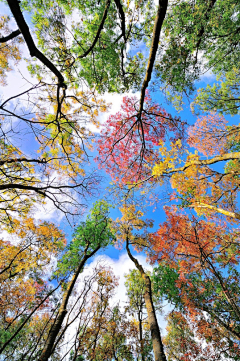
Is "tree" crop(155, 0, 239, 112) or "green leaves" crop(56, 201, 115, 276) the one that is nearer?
"tree" crop(155, 0, 239, 112)

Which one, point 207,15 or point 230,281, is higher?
point 207,15

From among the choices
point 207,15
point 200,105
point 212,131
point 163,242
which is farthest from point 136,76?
point 163,242

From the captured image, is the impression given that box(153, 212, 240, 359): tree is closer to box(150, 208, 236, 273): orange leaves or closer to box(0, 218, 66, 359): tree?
box(150, 208, 236, 273): orange leaves

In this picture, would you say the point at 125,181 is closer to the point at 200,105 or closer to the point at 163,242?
the point at 200,105

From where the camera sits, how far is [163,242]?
11898mm

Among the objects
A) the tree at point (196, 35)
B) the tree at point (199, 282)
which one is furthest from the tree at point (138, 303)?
the tree at point (196, 35)

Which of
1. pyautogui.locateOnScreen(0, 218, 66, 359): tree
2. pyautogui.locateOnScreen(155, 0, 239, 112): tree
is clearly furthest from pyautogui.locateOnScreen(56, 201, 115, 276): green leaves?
pyautogui.locateOnScreen(155, 0, 239, 112): tree

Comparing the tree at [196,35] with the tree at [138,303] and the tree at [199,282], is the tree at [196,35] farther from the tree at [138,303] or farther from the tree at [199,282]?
the tree at [138,303]

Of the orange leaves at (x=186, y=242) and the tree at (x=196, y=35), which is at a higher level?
the tree at (x=196, y=35)

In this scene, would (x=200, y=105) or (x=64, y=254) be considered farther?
(x=64, y=254)

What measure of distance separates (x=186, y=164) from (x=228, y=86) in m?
6.05

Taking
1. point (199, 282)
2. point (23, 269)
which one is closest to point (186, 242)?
point (199, 282)

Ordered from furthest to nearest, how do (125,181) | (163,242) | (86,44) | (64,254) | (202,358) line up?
(163,242)
(64,254)
(202,358)
(125,181)
(86,44)

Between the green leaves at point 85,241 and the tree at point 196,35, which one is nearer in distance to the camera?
the tree at point 196,35
